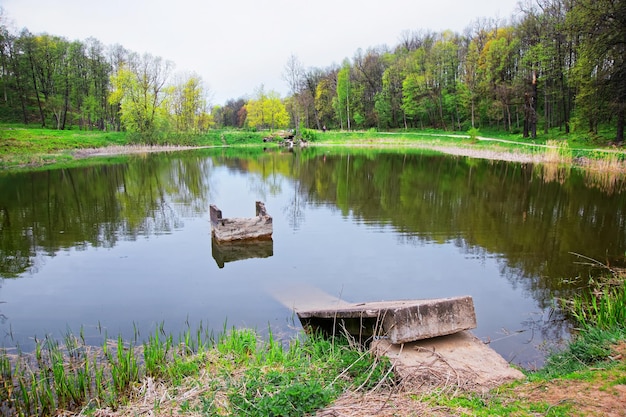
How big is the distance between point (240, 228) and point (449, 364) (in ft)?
30.0

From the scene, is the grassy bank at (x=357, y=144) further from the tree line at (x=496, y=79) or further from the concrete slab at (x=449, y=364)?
the concrete slab at (x=449, y=364)

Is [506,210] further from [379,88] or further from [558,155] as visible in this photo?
[379,88]

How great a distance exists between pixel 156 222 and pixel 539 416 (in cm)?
1506

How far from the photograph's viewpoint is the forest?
4547 cm

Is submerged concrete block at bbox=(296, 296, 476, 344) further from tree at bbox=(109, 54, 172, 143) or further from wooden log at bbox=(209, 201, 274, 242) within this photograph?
tree at bbox=(109, 54, 172, 143)

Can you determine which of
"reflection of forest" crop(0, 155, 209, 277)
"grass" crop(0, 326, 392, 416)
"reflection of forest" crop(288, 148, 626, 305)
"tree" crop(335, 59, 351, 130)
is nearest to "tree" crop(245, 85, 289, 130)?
"tree" crop(335, 59, 351, 130)

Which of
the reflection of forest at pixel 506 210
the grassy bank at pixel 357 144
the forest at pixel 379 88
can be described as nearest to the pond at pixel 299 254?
the reflection of forest at pixel 506 210

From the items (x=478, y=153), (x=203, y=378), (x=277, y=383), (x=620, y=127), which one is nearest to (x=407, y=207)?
(x=203, y=378)

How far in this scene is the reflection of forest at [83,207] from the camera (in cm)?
1357

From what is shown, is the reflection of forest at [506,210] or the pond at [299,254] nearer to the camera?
the pond at [299,254]

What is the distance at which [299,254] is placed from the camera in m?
12.3

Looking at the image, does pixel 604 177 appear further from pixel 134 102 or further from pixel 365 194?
pixel 134 102

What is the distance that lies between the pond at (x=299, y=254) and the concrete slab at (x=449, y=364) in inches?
55.5

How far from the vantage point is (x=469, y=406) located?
14.0ft
